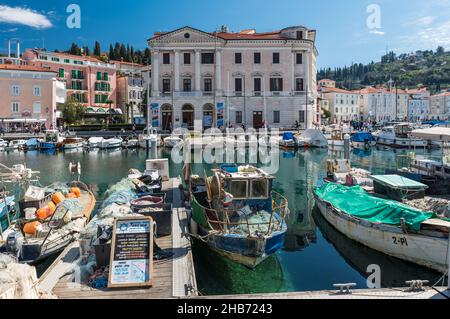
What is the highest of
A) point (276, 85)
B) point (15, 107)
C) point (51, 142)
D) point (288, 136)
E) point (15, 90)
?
point (276, 85)

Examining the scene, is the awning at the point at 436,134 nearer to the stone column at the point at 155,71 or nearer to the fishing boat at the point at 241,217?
the fishing boat at the point at 241,217

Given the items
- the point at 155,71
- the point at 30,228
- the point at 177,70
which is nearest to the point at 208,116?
the point at 177,70

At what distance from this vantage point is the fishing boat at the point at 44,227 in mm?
11438

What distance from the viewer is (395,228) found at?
11969 mm

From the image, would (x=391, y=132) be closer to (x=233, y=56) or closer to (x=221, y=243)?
(x=233, y=56)

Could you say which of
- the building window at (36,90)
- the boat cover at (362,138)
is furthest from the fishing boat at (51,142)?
the boat cover at (362,138)

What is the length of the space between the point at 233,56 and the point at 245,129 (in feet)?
35.2

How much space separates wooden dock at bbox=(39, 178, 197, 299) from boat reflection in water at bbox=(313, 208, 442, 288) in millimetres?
5325

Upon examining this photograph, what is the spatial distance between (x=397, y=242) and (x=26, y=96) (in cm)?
5917

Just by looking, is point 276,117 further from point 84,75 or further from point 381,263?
point 381,263

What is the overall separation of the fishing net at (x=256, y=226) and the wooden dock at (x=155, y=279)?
1.52m

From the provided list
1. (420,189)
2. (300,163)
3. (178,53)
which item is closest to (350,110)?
(178,53)

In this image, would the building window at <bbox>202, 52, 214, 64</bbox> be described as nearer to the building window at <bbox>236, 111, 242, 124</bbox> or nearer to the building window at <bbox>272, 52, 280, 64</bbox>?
the building window at <bbox>236, 111, 242, 124</bbox>
